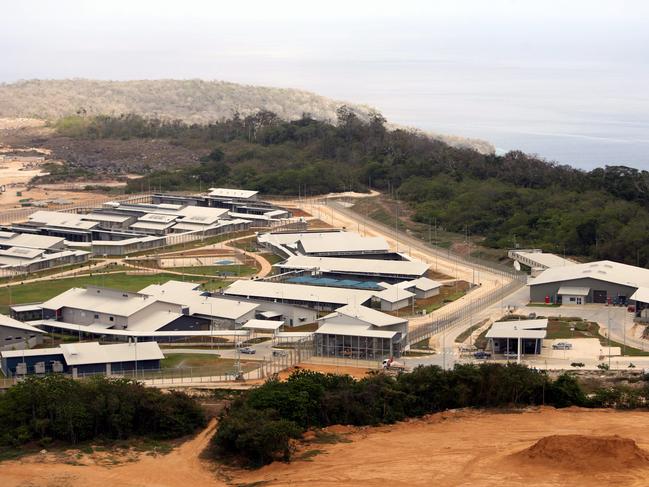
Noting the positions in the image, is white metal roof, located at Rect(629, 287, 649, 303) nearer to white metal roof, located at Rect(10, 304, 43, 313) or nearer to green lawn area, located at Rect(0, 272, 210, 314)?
green lawn area, located at Rect(0, 272, 210, 314)

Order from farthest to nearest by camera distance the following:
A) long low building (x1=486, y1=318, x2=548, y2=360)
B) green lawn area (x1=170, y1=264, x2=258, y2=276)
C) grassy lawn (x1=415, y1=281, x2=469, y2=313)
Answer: green lawn area (x1=170, y1=264, x2=258, y2=276) → grassy lawn (x1=415, y1=281, x2=469, y2=313) → long low building (x1=486, y1=318, x2=548, y2=360)

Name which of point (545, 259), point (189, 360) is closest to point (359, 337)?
point (189, 360)

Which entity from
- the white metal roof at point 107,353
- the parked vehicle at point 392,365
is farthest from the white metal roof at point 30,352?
the parked vehicle at point 392,365

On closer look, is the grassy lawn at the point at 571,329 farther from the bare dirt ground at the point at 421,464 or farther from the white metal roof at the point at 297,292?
the bare dirt ground at the point at 421,464

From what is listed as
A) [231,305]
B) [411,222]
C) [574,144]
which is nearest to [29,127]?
[574,144]

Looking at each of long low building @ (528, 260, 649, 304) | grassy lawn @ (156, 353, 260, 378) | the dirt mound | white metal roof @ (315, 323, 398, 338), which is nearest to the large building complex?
grassy lawn @ (156, 353, 260, 378)

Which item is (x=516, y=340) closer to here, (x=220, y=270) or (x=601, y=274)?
(x=601, y=274)
